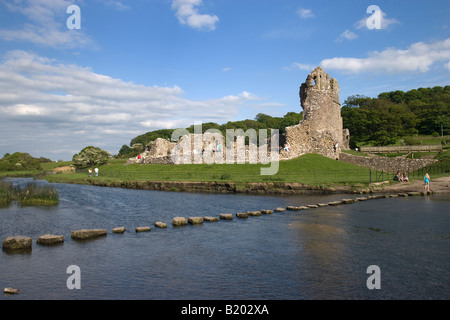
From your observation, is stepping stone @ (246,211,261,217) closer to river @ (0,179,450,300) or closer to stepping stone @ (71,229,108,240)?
river @ (0,179,450,300)

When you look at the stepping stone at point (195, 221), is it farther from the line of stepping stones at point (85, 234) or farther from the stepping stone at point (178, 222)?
the stepping stone at point (178, 222)

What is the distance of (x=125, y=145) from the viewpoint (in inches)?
5595

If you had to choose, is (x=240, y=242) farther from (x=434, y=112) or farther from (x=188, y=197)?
(x=434, y=112)

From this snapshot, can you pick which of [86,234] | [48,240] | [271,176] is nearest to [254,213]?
[86,234]

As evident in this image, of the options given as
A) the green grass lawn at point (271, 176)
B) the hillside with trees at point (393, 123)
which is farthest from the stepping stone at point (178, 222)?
the hillside with trees at point (393, 123)

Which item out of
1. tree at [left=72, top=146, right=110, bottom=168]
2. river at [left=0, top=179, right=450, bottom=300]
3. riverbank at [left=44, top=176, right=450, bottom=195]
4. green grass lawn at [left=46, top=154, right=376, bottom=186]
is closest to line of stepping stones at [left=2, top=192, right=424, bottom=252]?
river at [left=0, top=179, right=450, bottom=300]

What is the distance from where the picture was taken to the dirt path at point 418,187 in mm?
24844

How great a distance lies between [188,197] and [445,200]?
16386 millimetres

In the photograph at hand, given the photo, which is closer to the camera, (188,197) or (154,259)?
(154,259)

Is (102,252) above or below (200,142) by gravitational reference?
below

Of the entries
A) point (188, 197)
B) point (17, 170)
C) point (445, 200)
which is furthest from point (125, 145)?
point (445, 200)

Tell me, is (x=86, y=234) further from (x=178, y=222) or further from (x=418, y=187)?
(x=418, y=187)

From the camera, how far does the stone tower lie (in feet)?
138

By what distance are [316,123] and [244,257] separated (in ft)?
115
